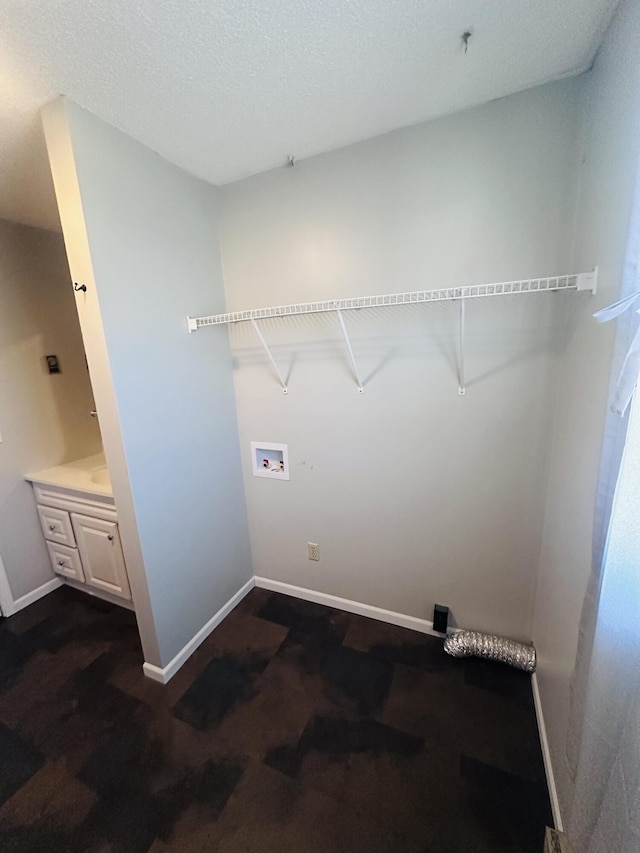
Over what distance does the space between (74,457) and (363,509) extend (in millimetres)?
2188

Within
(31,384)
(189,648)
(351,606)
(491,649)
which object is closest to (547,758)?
(491,649)

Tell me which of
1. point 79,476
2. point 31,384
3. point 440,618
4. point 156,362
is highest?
point 156,362

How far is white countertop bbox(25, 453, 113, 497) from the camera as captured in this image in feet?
6.19

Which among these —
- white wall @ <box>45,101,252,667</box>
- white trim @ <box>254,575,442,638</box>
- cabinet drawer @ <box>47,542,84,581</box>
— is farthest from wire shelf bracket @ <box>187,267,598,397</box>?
cabinet drawer @ <box>47,542,84,581</box>

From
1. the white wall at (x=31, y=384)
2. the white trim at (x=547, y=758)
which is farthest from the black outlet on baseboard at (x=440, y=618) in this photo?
the white wall at (x=31, y=384)

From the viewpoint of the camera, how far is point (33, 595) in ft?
7.38

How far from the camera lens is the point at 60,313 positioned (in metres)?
2.36

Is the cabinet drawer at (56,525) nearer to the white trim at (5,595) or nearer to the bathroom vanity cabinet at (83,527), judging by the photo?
the bathroom vanity cabinet at (83,527)

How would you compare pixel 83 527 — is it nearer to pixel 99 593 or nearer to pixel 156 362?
pixel 99 593

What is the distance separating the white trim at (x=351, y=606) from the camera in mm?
1879

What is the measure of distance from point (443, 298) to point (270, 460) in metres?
1.35

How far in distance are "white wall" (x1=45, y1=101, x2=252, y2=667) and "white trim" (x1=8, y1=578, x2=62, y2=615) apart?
1238 mm

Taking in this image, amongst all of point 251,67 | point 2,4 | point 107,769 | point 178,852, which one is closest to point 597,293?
point 251,67

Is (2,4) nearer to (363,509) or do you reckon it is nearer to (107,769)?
(363,509)
